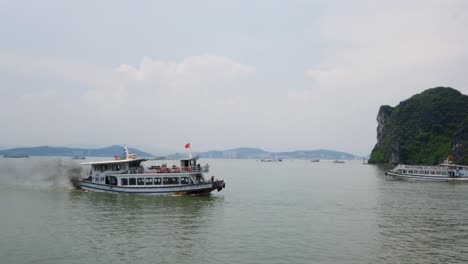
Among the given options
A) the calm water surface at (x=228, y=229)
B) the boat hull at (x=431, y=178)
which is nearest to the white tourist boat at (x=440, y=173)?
the boat hull at (x=431, y=178)

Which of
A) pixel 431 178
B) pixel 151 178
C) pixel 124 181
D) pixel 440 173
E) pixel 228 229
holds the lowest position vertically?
Result: pixel 228 229

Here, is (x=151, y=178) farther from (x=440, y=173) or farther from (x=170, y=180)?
(x=440, y=173)

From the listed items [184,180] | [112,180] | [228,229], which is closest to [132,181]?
[112,180]

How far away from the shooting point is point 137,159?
6047cm

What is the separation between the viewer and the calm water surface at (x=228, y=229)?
2809cm

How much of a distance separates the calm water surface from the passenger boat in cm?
168

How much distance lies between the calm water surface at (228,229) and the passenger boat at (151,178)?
168cm

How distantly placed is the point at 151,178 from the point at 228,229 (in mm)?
25032

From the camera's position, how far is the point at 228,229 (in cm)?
3691

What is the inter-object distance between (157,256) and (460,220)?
112 ft

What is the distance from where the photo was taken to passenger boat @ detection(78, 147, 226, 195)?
57594 millimetres

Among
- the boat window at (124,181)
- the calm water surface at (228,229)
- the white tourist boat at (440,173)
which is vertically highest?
the boat window at (124,181)

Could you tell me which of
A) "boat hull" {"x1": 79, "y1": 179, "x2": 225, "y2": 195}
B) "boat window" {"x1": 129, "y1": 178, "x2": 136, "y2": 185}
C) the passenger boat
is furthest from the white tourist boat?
"boat window" {"x1": 129, "y1": 178, "x2": 136, "y2": 185}

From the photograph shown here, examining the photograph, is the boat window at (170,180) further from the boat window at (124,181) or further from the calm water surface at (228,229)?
the boat window at (124,181)
